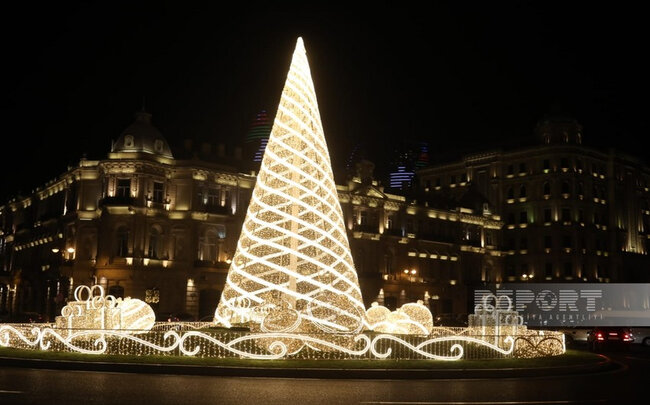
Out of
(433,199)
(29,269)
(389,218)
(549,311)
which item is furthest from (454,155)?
(29,269)

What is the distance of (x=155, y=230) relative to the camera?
57.3m

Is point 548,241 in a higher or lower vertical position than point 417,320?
higher

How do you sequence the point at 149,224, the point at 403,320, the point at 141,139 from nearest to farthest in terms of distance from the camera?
the point at 403,320, the point at 149,224, the point at 141,139

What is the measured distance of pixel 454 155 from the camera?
101 metres

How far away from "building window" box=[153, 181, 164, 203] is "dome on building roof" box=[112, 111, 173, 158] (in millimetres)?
2409

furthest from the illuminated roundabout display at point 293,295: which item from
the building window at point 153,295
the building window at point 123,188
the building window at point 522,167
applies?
the building window at point 522,167

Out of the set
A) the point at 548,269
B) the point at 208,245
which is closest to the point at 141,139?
the point at 208,245

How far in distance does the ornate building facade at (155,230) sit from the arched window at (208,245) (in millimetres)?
83

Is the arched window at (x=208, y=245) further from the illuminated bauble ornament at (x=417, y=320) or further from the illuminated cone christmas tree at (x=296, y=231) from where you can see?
the illuminated cone christmas tree at (x=296, y=231)

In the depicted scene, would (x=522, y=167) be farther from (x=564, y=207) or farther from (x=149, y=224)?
(x=149, y=224)

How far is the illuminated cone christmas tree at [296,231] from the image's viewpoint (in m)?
23.7

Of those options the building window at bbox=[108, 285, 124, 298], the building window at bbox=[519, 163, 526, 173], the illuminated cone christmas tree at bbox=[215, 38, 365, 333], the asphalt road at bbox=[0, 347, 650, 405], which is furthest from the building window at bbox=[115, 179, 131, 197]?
the building window at bbox=[519, 163, 526, 173]

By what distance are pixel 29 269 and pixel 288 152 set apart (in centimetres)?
5063

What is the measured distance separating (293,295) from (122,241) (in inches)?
1413
